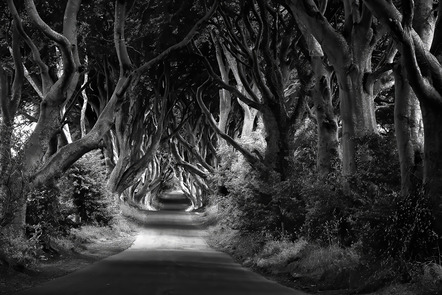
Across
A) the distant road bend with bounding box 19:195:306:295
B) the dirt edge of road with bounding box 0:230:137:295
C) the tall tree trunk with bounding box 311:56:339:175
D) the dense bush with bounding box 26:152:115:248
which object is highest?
the tall tree trunk with bounding box 311:56:339:175

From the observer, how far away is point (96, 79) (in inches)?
1105

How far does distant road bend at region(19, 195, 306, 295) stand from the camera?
1041 cm

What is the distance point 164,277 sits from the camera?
12688 mm

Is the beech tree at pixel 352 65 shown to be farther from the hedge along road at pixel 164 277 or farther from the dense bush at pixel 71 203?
the dense bush at pixel 71 203

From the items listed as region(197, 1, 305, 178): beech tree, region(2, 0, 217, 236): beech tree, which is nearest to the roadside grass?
region(197, 1, 305, 178): beech tree

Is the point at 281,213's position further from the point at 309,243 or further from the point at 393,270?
the point at 393,270

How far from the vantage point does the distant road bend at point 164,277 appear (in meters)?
10.4

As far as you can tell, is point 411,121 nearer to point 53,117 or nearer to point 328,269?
point 328,269

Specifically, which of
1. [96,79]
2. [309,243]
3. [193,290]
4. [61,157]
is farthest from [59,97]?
[96,79]

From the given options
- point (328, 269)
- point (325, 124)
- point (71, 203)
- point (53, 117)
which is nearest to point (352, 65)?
point (325, 124)

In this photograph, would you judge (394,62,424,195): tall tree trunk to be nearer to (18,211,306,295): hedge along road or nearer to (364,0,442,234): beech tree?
(364,0,442,234): beech tree

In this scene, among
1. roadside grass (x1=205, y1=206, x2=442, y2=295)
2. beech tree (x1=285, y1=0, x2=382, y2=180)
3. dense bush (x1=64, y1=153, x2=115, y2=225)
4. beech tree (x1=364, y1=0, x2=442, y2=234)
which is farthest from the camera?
dense bush (x1=64, y1=153, x2=115, y2=225)

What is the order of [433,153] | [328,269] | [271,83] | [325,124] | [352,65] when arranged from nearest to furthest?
[433,153] → [328,269] → [352,65] → [325,124] → [271,83]

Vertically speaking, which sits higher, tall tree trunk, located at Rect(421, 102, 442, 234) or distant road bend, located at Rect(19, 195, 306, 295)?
tall tree trunk, located at Rect(421, 102, 442, 234)
